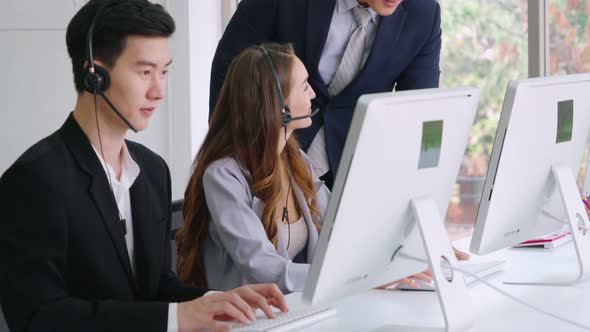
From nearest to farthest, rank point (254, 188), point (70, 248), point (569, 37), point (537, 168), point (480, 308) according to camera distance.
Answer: point (70, 248) → point (480, 308) → point (537, 168) → point (254, 188) → point (569, 37)

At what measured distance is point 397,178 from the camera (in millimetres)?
1383

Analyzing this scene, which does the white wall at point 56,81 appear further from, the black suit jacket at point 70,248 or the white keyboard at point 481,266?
the black suit jacket at point 70,248

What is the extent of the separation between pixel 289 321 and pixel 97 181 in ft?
1.32

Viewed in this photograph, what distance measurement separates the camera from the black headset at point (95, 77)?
154 centimetres

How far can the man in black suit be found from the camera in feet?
4.59

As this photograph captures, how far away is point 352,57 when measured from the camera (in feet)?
8.17

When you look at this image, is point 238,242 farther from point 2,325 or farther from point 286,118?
point 2,325

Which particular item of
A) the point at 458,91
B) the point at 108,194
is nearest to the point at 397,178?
the point at 458,91

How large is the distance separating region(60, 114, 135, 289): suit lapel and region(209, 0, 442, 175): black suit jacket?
3.28 ft

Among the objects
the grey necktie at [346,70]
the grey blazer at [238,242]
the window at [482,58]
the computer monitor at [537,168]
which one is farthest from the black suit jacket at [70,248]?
the window at [482,58]

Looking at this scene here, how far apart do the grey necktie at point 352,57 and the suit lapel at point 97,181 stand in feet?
→ 3.48

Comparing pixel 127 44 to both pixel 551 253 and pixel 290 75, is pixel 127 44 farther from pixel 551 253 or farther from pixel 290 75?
pixel 551 253

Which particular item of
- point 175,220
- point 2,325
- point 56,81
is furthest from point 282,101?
point 56,81

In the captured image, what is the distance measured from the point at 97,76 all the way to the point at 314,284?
54 cm
